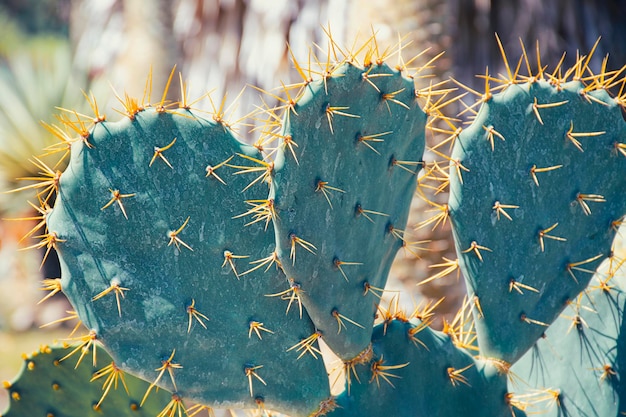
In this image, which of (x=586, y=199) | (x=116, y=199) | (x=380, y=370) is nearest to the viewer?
(x=116, y=199)

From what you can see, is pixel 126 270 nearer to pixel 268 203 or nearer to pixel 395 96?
pixel 268 203

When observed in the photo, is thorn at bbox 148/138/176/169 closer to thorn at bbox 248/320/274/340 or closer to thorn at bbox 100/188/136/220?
thorn at bbox 100/188/136/220

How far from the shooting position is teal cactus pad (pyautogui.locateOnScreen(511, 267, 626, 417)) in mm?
1592

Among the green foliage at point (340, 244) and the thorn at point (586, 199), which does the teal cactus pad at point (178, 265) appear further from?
the thorn at point (586, 199)

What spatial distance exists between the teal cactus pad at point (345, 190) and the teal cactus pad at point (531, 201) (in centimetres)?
13

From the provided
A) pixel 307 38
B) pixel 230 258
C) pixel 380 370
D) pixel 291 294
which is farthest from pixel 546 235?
pixel 307 38

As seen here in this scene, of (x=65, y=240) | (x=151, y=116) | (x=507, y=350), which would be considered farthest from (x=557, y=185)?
(x=65, y=240)

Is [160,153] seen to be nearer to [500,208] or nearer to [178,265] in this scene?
[178,265]

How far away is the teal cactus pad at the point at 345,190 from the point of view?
1.25 m

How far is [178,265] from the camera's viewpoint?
4.14 ft

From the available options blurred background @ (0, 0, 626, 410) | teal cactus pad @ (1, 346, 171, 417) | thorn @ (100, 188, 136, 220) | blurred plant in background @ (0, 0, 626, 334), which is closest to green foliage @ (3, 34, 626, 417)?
thorn @ (100, 188, 136, 220)

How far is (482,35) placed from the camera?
3.73m

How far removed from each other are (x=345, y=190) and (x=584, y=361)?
0.69 meters

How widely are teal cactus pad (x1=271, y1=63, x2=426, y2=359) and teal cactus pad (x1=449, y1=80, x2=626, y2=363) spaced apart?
0.44 feet
